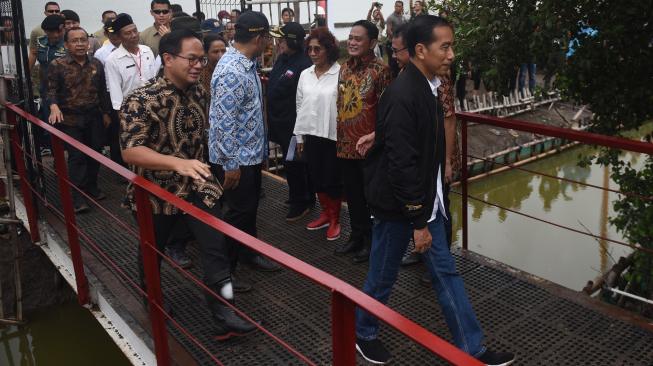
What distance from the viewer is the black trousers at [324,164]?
186 inches

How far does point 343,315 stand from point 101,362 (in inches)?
190

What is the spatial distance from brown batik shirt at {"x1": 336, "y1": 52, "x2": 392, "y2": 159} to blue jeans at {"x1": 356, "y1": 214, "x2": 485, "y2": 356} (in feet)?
3.83

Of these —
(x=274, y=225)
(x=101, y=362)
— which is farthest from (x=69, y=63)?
(x=101, y=362)

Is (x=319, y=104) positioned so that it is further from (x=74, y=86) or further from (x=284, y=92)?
(x=74, y=86)

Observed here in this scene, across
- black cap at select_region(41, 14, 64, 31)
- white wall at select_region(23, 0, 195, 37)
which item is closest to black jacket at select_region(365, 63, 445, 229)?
black cap at select_region(41, 14, 64, 31)

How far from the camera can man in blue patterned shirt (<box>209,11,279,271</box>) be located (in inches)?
143

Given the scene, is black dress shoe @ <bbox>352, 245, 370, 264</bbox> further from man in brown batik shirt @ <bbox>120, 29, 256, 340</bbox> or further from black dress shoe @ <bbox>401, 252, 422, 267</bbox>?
man in brown batik shirt @ <bbox>120, 29, 256, 340</bbox>

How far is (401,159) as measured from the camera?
2803mm

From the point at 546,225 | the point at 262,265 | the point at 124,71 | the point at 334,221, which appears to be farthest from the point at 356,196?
the point at 546,225

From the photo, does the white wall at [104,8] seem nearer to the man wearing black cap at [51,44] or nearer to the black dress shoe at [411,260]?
the man wearing black cap at [51,44]

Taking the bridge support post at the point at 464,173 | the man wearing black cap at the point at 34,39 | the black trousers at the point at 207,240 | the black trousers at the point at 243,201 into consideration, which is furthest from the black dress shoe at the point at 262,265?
the man wearing black cap at the point at 34,39

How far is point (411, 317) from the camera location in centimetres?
379

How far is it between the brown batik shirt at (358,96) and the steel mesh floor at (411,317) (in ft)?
3.17

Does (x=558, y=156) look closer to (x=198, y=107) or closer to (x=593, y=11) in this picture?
(x=593, y=11)
